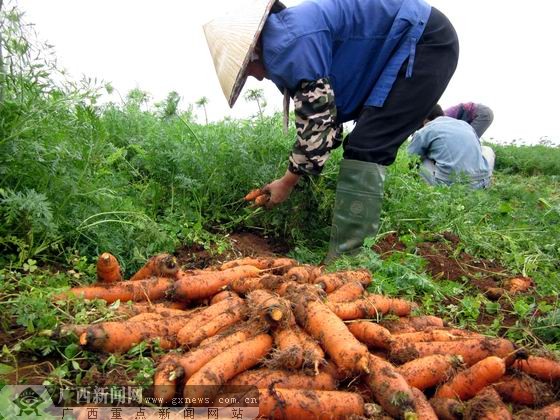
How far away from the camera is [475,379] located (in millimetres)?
1814

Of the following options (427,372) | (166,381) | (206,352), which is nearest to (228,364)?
(206,352)

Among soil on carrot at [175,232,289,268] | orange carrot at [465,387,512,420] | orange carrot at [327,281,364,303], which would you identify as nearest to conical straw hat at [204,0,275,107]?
soil on carrot at [175,232,289,268]

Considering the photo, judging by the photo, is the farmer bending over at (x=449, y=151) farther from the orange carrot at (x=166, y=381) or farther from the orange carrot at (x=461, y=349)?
the orange carrot at (x=166, y=381)

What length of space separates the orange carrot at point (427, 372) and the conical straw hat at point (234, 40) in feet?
6.05

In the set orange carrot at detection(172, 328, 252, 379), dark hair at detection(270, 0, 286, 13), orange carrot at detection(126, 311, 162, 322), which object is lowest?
orange carrot at detection(126, 311, 162, 322)

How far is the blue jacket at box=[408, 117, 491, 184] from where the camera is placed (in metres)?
5.53

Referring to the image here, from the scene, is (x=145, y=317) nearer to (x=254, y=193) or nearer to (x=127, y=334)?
(x=127, y=334)

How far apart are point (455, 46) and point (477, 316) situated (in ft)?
5.99

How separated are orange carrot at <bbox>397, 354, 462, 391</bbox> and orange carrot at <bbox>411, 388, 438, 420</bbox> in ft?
0.37

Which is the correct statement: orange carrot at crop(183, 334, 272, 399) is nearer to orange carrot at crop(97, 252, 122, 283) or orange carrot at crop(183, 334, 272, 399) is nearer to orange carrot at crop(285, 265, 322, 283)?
orange carrot at crop(285, 265, 322, 283)

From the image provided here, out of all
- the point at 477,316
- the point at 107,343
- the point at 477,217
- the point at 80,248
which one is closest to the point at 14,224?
the point at 80,248

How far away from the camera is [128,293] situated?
7.68 feet

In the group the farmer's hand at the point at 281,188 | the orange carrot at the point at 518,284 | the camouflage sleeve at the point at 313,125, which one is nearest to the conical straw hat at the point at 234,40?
the camouflage sleeve at the point at 313,125

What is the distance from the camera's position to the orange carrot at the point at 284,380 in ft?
5.83
